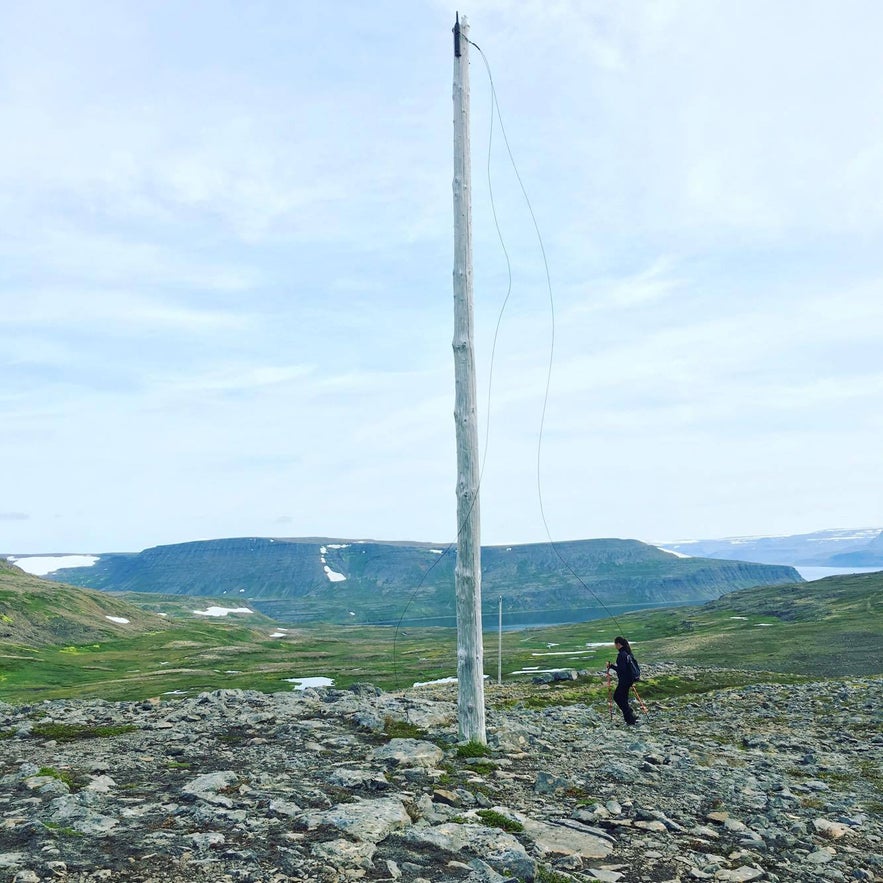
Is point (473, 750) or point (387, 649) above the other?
point (473, 750)

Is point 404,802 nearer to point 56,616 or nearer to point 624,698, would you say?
point 624,698

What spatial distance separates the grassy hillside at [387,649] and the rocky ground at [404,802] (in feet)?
86.2

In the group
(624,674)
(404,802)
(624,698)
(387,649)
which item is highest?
(404,802)

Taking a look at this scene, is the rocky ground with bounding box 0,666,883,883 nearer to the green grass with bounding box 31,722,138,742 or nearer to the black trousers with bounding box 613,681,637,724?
the green grass with bounding box 31,722,138,742

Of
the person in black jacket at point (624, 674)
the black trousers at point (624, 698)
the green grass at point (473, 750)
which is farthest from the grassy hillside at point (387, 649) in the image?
the green grass at point (473, 750)

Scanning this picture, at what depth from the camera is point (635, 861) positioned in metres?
10.0

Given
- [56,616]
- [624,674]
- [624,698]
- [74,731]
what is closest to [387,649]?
[56,616]

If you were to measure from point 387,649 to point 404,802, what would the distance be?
14480cm

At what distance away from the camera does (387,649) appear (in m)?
151

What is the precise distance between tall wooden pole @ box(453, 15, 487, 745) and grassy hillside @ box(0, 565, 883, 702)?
92.6 ft

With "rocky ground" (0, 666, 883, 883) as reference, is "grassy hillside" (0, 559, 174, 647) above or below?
below

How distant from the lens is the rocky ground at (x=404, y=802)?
Answer: 9.06 meters

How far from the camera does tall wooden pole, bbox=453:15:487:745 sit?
15.6m

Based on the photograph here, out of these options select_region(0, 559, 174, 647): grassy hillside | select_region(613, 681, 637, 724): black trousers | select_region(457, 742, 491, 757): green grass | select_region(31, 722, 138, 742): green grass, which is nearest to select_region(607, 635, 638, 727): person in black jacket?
select_region(613, 681, 637, 724): black trousers
